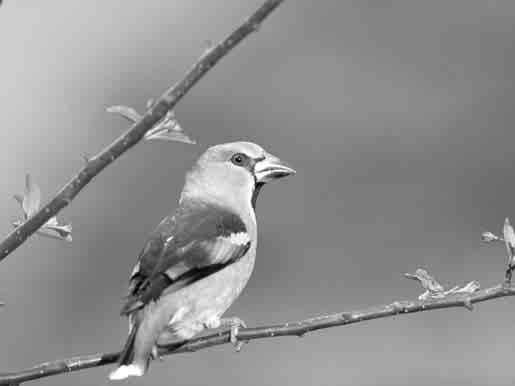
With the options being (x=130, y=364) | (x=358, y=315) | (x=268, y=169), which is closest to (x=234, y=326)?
(x=130, y=364)

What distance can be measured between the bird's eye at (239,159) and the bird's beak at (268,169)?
0.08 metres

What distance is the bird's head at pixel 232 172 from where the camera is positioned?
5.73m

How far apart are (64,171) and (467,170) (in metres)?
4.79

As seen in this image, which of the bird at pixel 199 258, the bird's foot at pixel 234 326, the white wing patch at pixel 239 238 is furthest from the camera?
the white wing patch at pixel 239 238

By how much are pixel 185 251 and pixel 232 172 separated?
4.81 ft

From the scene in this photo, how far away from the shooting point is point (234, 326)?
13.8 feet

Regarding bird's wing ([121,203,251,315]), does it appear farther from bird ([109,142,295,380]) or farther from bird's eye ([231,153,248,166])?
bird's eye ([231,153,248,166])

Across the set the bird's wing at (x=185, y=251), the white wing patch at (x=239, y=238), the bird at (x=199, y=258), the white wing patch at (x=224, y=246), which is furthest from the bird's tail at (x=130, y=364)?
the white wing patch at (x=239, y=238)

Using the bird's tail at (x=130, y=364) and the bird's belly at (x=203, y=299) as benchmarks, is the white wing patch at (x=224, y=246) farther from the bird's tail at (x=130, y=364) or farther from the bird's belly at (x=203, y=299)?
the bird's tail at (x=130, y=364)

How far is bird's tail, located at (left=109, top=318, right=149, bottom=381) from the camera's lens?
367 centimetres

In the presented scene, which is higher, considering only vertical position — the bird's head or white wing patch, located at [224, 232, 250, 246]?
the bird's head

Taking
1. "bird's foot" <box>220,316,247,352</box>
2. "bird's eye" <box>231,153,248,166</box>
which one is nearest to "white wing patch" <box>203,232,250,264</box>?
"bird's foot" <box>220,316,247,352</box>

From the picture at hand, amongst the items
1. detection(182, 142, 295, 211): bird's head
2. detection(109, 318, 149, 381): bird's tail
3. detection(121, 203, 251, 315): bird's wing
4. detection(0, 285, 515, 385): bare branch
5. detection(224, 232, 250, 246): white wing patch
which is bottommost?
detection(109, 318, 149, 381): bird's tail

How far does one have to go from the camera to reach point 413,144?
39.0 ft
